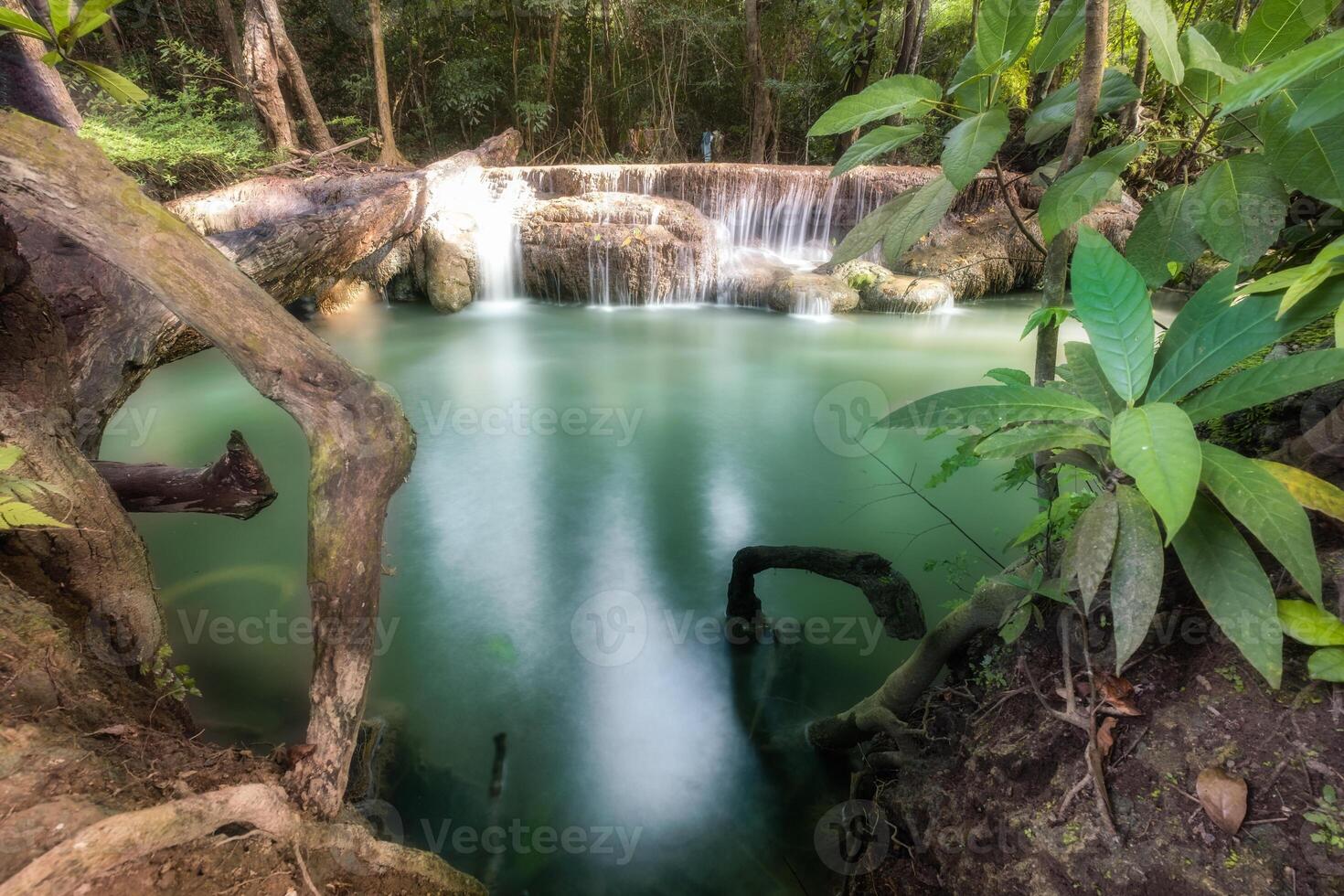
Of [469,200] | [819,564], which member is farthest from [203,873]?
[469,200]

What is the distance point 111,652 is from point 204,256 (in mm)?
912

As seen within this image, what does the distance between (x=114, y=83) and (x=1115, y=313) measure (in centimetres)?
203

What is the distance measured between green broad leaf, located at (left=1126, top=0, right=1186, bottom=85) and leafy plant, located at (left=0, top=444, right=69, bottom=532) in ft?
6.53

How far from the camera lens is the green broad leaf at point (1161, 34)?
94 centimetres

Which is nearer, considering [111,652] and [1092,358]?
[1092,358]

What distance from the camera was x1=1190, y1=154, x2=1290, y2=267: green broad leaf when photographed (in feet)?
3.14

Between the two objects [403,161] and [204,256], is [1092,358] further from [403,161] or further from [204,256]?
[403,161]

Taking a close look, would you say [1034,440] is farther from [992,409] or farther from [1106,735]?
[1106,735]

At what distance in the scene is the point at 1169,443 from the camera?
79 cm

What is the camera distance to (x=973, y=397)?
40.8 inches

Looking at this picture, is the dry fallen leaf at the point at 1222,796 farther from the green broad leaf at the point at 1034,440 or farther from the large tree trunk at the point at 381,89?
the large tree trunk at the point at 381,89
